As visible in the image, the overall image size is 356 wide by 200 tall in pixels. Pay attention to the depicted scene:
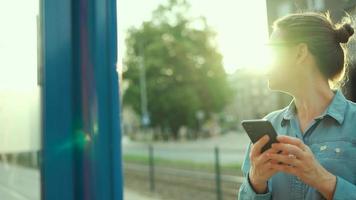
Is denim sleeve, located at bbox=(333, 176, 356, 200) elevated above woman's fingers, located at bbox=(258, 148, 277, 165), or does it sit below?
below

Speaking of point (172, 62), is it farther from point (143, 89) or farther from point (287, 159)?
point (287, 159)

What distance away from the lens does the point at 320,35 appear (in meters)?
1.46

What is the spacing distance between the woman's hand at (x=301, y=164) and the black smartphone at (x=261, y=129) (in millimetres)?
19

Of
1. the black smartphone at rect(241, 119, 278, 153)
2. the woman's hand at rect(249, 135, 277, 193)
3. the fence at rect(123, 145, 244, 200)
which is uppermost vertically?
the black smartphone at rect(241, 119, 278, 153)

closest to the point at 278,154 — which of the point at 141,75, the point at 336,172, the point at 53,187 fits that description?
the point at 336,172

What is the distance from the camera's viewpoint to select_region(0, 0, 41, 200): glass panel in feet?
3.95

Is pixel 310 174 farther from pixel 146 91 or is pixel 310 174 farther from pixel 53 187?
pixel 146 91

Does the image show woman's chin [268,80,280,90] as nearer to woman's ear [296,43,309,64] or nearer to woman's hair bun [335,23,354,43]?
woman's ear [296,43,309,64]

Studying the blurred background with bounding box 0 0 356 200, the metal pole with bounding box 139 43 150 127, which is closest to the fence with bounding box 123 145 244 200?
the blurred background with bounding box 0 0 356 200

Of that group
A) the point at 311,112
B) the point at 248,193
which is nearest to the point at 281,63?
the point at 311,112

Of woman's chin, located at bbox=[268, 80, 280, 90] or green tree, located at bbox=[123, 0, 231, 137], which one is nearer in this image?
woman's chin, located at bbox=[268, 80, 280, 90]

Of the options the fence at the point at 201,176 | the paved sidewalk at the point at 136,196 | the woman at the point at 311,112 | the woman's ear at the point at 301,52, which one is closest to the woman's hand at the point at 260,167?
the woman at the point at 311,112

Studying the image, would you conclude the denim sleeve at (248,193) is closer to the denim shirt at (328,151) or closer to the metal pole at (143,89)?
the denim shirt at (328,151)

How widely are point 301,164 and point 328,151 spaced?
153 millimetres
